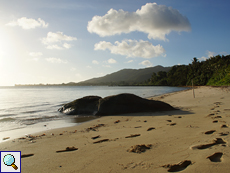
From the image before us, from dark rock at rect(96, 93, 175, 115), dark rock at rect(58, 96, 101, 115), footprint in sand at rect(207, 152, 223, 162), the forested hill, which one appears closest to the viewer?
footprint in sand at rect(207, 152, 223, 162)

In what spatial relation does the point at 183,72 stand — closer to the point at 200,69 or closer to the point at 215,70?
the point at 200,69

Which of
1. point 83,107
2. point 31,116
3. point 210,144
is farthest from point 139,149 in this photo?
point 31,116

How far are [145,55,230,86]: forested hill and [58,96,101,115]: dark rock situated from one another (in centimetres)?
5003

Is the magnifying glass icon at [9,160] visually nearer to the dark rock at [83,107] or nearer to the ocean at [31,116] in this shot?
the ocean at [31,116]

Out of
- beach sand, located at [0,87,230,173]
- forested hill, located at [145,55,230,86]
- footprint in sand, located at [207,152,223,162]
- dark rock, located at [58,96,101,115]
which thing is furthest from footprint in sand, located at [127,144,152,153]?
forested hill, located at [145,55,230,86]

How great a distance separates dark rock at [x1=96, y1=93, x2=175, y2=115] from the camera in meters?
9.12

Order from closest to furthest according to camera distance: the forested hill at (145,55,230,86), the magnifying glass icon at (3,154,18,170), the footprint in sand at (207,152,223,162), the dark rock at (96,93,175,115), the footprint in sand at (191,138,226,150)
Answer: the footprint in sand at (207,152,223,162) → the magnifying glass icon at (3,154,18,170) → the footprint in sand at (191,138,226,150) → the dark rock at (96,93,175,115) → the forested hill at (145,55,230,86)

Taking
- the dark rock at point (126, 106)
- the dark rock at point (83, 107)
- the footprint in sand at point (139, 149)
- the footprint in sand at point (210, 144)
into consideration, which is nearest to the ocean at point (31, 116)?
the dark rock at point (83, 107)

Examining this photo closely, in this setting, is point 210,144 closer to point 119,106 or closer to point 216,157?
point 216,157

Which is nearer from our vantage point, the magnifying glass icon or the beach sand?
the beach sand

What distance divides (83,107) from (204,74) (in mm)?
76683

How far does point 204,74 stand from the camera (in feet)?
240

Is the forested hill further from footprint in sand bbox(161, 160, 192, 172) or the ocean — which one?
footprint in sand bbox(161, 160, 192, 172)

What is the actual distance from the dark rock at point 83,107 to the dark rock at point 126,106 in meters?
0.57
